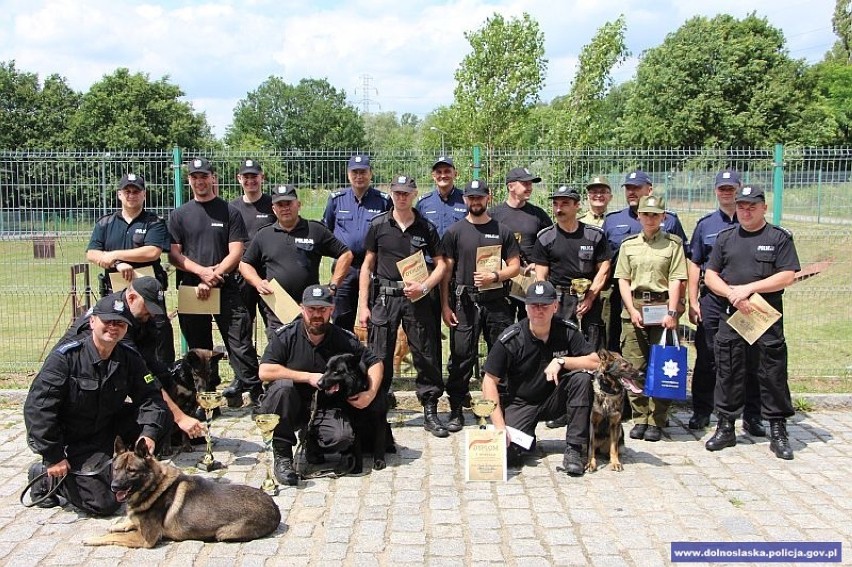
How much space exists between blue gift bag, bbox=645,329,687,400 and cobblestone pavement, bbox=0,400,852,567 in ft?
1.51

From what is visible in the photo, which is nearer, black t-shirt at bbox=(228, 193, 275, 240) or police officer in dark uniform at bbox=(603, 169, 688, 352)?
police officer in dark uniform at bbox=(603, 169, 688, 352)

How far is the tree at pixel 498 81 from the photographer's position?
16438 millimetres

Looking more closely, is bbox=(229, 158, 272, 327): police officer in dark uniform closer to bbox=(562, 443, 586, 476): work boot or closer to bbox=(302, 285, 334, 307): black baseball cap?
bbox=(302, 285, 334, 307): black baseball cap

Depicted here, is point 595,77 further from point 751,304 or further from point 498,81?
point 751,304

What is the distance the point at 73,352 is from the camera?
4.76 metres

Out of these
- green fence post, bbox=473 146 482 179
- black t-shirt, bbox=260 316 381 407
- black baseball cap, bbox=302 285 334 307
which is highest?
green fence post, bbox=473 146 482 179

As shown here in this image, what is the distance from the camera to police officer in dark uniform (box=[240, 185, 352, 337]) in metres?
6.48

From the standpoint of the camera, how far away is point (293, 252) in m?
6.53

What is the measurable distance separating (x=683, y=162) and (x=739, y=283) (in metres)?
4.15

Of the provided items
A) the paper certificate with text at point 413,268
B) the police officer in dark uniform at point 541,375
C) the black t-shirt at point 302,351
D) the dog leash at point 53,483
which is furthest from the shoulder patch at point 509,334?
the dog leash at point 53,483

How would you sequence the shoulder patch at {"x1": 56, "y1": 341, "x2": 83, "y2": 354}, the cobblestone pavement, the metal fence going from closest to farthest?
the cobblestone pavement
the shoulder patch at {"x1": 56, "y1": 341, "x2": 83, "y2": 354}
the metal fence

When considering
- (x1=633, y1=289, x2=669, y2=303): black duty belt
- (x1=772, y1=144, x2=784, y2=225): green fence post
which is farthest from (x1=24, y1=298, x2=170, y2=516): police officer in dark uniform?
(x1=772, y1=144, x2=784, y2=225): green fence post

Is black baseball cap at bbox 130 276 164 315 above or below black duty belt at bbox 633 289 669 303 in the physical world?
above

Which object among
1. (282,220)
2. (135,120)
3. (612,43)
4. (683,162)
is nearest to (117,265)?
(282,220)
